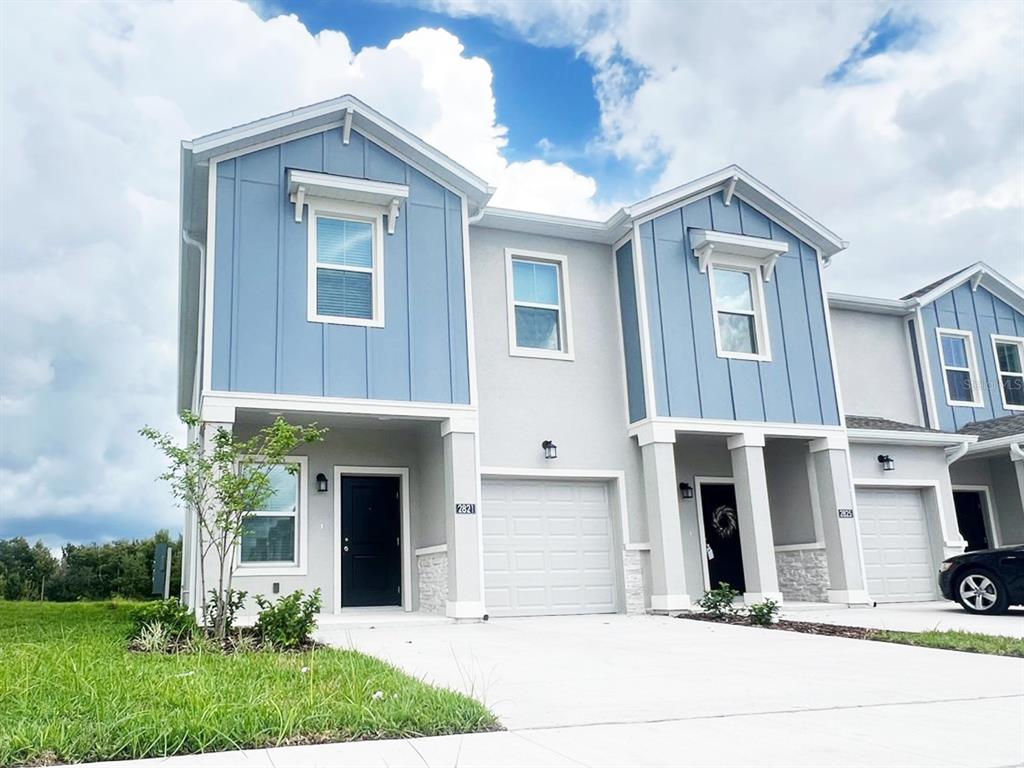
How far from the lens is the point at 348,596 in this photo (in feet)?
42.2

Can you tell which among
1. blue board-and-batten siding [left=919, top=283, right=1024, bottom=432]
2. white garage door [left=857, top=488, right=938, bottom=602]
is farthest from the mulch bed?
blue board-and-batten siding [left=919, top=283, right=1024, bottom=432]

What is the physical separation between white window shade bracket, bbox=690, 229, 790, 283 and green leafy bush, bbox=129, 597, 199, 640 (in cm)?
955

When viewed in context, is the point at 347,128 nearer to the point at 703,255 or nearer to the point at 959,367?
the point at 703,255

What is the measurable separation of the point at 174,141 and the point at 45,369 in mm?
8977

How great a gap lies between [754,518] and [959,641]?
5.22 m

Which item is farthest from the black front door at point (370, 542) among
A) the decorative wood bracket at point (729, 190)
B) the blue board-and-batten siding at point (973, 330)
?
the blue board-and-batten siding at point (973, 330)

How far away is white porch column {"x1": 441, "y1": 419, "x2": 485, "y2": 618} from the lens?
37.6 ft

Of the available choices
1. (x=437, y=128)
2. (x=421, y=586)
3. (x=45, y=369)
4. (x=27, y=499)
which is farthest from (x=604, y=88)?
(x=27, y=499)

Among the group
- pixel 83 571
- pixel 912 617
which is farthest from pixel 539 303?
pixel 83 571

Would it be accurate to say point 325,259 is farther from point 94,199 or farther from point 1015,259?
point 1015,259

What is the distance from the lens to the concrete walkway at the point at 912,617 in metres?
9.98

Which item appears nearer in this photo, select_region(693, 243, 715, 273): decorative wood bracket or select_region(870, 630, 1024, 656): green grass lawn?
select_region(870, 630, 1024, 656): green grass lawn

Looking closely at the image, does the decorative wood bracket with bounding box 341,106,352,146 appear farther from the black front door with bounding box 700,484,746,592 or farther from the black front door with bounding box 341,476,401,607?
the black front door with bounding box 700,484,746,592

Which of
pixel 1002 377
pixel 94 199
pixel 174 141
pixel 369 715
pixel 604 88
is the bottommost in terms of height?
pixel 369 715
